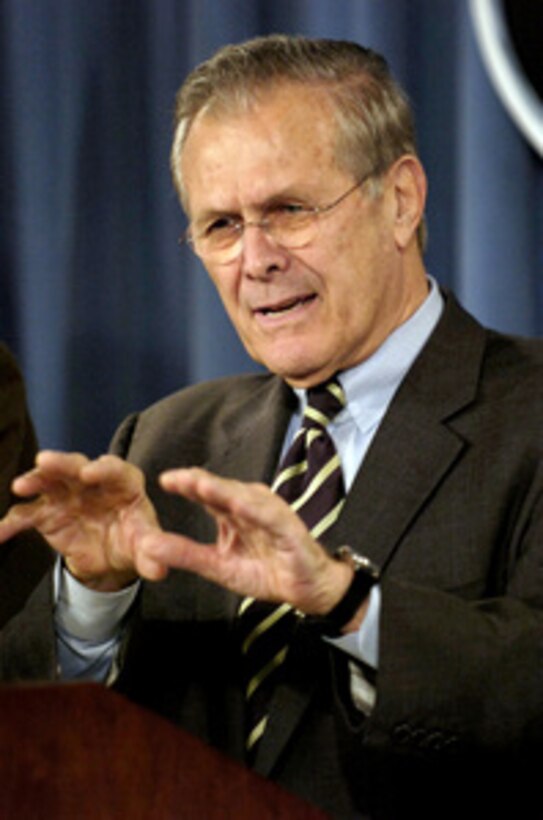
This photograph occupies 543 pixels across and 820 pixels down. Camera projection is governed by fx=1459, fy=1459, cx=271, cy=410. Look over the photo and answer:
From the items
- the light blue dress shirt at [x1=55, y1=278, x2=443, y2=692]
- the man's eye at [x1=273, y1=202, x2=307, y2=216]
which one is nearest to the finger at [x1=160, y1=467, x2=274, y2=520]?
the light blue dress shirt at [x1=55, y1=278, x2=443, y2=692]

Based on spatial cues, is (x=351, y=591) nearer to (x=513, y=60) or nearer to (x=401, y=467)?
(x=401, y=467)

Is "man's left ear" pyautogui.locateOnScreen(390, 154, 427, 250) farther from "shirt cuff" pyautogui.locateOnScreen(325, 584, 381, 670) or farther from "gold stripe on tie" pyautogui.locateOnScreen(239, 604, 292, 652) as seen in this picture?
"shirt cuff" pyautogui.locateOnScreen(325, 584, 381, 670)

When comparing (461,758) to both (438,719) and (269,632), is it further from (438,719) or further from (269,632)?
(269,632)

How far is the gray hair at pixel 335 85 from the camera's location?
1.63m

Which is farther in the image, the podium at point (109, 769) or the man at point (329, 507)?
the man at point (329, 507)

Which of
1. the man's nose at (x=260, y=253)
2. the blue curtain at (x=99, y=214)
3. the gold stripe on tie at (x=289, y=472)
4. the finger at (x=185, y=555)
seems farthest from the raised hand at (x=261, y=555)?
the blue curtain at (x=99, y=214)

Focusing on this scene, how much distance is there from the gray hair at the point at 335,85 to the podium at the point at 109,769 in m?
0.90

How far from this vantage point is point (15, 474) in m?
1.91

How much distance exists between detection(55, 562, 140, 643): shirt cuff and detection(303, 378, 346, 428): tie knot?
0.28 meters

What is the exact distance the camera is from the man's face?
1606mm

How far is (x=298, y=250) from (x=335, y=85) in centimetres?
19

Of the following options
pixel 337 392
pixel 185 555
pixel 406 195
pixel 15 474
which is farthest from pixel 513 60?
pixel 185 555

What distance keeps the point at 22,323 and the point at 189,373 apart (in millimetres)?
258

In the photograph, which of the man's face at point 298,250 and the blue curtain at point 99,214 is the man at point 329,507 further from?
the blue curtain at point 99,214
